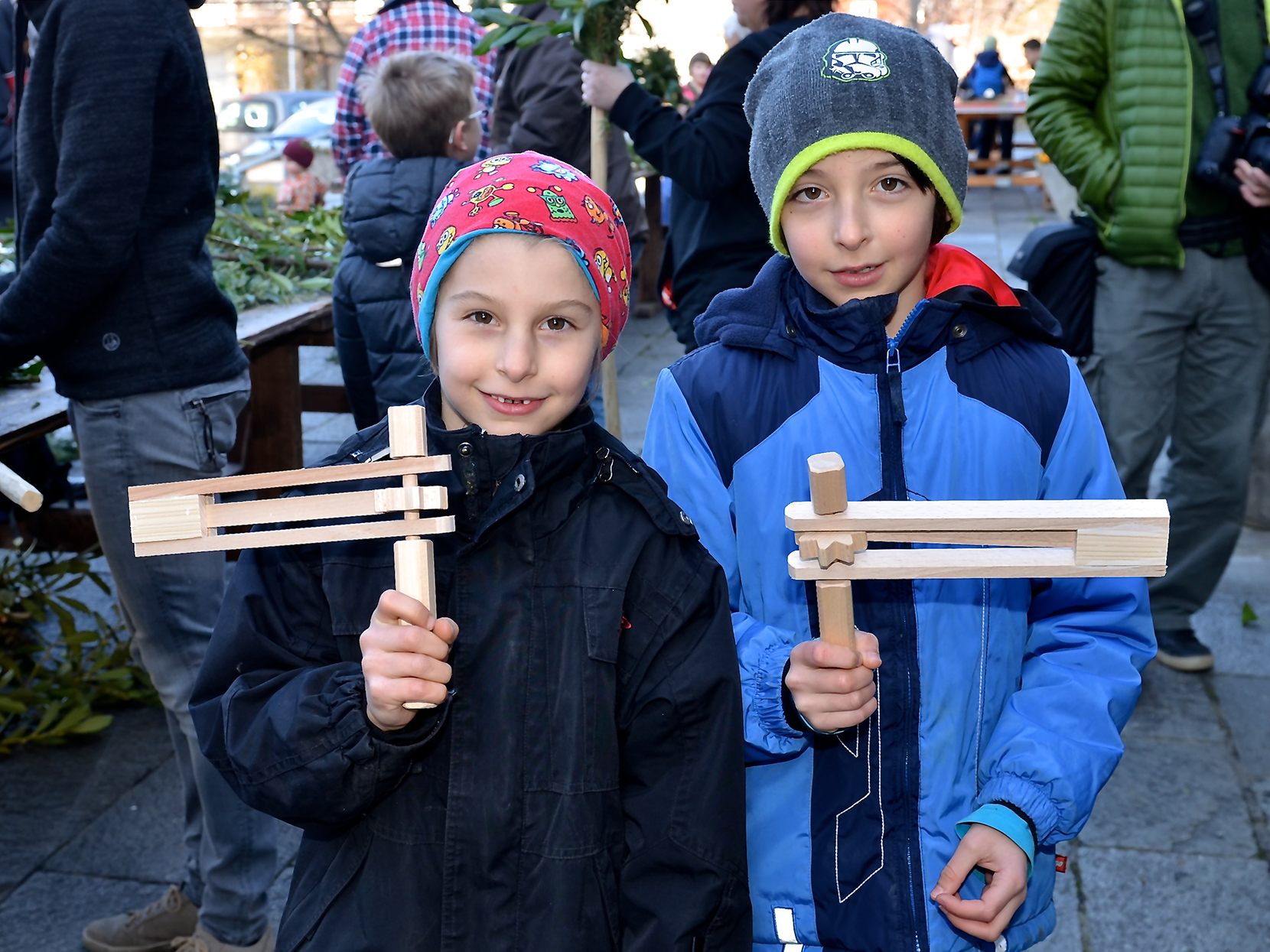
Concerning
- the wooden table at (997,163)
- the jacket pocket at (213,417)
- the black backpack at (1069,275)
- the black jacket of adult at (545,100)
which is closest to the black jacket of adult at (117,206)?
the jacket pocket at (213,417)

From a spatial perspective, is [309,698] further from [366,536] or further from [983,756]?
[983,756]

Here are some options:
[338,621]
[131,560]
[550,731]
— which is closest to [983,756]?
[550,731]

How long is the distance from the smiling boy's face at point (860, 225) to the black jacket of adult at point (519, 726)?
414 mm

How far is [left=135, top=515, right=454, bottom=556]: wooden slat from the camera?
1.35 metres

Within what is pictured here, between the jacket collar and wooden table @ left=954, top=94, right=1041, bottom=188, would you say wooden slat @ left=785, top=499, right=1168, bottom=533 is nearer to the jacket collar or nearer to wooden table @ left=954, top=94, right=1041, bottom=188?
the jacket collar

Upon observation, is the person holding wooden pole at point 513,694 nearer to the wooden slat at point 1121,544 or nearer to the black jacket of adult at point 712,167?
the wooden slat at point 1121,544

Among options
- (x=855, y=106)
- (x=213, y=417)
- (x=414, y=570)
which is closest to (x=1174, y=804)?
(x=855, y=106)

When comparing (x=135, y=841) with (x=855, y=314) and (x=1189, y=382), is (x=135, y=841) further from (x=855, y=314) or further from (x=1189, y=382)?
(x=1189, y=382)

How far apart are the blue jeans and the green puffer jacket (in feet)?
8.04

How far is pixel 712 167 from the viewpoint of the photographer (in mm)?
3562

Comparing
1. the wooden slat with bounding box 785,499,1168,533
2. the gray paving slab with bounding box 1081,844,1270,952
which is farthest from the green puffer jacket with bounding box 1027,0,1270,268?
the wooden slat with bounding box 785,499,1168,533

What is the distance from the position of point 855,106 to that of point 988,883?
39.4 inches

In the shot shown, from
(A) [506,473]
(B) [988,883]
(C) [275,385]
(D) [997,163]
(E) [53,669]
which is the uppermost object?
(A) [506,473]

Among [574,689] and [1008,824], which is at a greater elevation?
[574,689]
